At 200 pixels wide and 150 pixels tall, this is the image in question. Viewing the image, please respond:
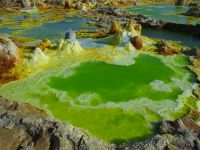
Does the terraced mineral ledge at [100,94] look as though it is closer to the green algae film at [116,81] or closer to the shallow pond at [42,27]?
the green algae film at [116,81]

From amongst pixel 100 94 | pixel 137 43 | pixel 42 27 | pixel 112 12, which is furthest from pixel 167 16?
pixel 100 94

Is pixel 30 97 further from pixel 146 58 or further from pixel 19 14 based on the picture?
pixel 19 14

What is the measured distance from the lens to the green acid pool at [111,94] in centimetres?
2577

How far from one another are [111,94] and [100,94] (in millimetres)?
1125

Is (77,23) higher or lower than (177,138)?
lower

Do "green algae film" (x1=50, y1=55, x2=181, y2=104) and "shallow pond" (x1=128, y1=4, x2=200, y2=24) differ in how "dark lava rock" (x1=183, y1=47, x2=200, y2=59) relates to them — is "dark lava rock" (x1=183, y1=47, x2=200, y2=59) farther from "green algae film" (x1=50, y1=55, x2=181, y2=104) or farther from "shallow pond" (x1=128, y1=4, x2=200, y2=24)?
"shallow pond" (x1=128, y1=4, x2=200, y2=24)

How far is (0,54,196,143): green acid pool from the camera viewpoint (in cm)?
2577

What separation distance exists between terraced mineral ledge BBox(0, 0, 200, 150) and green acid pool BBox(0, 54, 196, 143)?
83 millimetres

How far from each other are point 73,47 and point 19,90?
1150 centimetres

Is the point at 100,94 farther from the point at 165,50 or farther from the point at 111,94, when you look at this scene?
the point at 165,50

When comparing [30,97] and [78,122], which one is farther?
[30,97]

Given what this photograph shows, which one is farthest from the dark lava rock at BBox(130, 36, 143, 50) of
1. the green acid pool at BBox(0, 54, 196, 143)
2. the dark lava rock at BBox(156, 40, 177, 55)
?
the green acid pool at BBox(0, 54, 196, 143)

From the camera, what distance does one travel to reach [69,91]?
30.9 meters

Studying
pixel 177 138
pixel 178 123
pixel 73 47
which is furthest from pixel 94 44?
pixel 177 138
